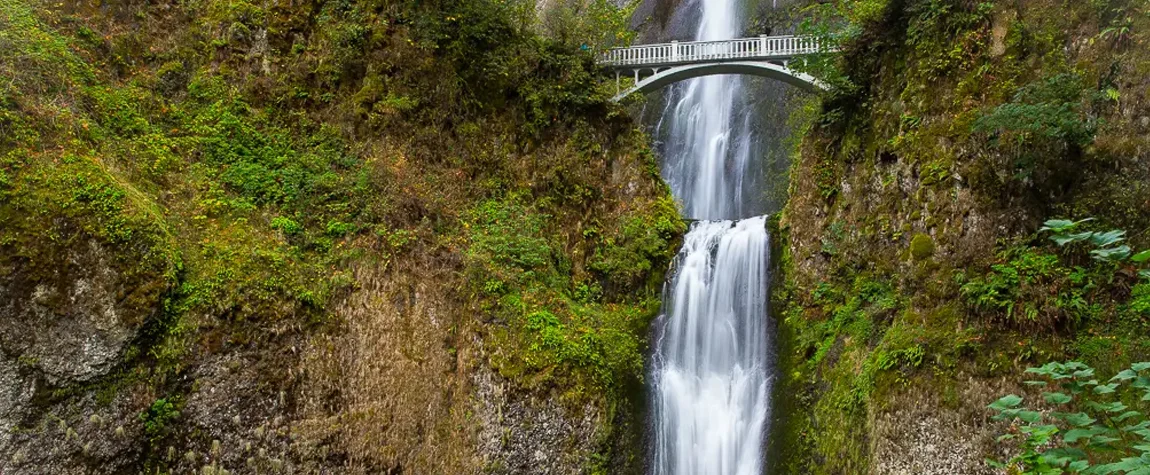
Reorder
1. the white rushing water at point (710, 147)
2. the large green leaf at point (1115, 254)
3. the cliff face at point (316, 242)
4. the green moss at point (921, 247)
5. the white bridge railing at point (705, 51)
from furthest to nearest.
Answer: the white rushing water at point (710, 147) → the white bridge railing at point (705, 51) → the green moss at point (921, 247) → the cliff face at point (316, 242) → the large green leaf at point (1115, 254)

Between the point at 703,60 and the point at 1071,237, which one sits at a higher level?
the point at 703,60

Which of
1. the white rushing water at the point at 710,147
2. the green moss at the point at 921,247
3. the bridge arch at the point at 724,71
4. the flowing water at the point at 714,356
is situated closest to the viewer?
the green moss at the point at 921,247

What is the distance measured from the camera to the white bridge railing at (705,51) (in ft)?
45.3

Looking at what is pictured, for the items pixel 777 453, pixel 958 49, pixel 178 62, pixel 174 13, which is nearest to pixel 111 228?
pixel 178 62

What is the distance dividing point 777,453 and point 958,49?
20.5ft

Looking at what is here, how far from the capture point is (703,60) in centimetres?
1441

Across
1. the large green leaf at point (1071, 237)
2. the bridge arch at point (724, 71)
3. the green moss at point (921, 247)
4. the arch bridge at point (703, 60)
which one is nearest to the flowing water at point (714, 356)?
the green moss at point (921, 247)

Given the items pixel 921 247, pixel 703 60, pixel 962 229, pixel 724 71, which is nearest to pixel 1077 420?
pixel 962 229

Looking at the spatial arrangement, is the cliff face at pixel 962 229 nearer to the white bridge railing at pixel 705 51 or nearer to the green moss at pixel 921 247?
the green moss at pixel 921 247

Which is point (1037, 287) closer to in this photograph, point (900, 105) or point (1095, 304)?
point (1095, 304)

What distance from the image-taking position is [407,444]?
823 cm

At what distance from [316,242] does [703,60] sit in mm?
9709

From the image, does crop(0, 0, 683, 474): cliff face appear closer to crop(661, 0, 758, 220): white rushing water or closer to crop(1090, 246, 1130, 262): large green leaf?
crop(661, 0, 758, 220): white rushing water

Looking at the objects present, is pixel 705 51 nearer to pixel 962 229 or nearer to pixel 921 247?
pixel 921 247
